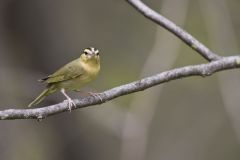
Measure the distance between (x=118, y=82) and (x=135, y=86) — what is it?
5.44 metres

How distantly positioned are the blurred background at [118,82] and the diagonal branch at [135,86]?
3.34 ft

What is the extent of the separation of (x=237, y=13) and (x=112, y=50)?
194 centimetres

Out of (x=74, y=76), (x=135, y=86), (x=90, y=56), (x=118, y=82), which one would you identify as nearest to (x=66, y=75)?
(x=74, y=76)

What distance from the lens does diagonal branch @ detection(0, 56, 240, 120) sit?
3.36m

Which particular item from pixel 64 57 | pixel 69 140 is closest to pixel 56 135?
pixel 69 140

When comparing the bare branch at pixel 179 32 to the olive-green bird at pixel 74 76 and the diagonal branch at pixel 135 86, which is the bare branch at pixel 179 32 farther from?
the olive-green bird at pixel 74 76

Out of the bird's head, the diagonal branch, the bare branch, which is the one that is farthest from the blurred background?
the diagonal branch

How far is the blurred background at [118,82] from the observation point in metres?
5.30

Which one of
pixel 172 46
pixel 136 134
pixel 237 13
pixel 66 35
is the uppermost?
pixel 237 13

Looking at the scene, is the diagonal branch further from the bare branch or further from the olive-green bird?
the olive-green bird

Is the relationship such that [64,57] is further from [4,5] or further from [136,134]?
[136,134]

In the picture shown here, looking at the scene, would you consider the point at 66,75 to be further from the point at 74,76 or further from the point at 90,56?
the point at 90,56

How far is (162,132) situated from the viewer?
969 cm

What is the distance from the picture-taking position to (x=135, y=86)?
11.6 ft
